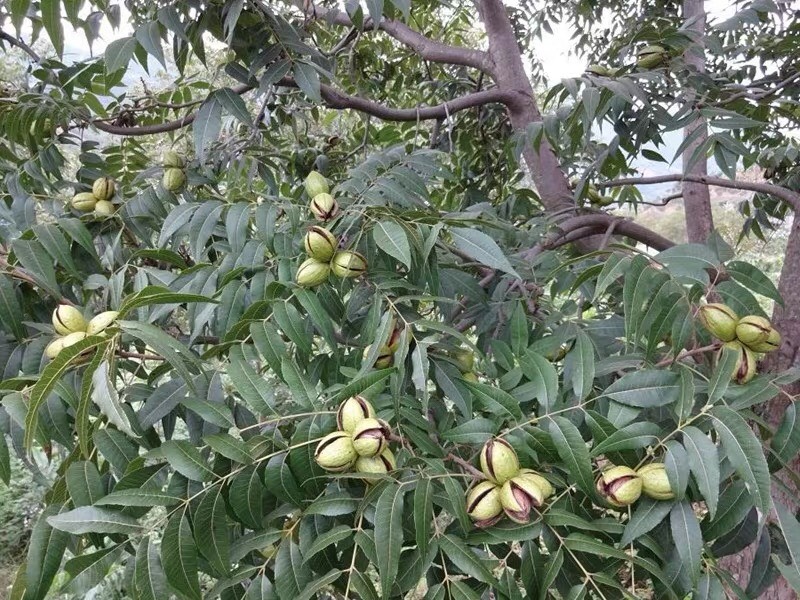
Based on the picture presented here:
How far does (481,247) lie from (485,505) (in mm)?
442

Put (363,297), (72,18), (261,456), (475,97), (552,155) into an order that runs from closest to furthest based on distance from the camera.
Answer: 1. (261,456)
2. (363,297)
3. (72,18)
4. (475,97)
5. (552,155)

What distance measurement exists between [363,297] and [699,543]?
66cm

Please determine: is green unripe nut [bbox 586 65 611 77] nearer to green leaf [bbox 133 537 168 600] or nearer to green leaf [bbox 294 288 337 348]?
green leaf [bbox 294 288 337 348]

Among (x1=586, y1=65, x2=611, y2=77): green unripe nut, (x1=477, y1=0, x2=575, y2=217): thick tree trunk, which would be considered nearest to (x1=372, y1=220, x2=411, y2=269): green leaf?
(x1=586, y1=65, x2=611, y2=77): green unripe nut

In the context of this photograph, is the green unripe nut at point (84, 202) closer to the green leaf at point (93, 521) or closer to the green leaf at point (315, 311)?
the green leaf at point (315, 311)

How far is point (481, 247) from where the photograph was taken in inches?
41.4

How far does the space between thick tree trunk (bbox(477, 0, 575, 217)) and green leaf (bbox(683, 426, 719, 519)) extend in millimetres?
1811

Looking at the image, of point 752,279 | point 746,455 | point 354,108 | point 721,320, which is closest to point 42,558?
point 746,455

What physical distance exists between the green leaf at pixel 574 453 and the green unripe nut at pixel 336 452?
0.29 metres

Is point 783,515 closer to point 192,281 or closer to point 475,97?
point 192,281

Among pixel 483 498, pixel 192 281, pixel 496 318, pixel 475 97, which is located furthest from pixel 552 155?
pixel 483 498

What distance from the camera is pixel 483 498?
83cm

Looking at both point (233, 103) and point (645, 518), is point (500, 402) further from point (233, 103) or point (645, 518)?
point (233, 103)

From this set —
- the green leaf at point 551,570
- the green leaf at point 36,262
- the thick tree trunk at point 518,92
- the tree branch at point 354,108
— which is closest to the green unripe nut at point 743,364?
the green leaf at point 551,570
